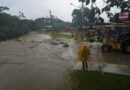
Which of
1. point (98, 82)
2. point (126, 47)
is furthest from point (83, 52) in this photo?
point (126, 47)

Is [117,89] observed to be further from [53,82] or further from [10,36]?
[10,36]

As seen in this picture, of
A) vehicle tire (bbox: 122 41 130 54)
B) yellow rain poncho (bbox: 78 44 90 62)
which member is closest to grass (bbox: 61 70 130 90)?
yellow rain poncho (bbox: 78 44 90 62)

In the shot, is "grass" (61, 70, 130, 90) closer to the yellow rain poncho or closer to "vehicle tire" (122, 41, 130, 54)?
the yellow rain poncho

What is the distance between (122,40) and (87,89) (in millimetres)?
6073

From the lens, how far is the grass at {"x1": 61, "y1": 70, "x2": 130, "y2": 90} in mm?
3449

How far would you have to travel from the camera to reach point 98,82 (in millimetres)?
3746

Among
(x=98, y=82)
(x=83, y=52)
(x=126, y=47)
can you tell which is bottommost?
(x=98, y=82)

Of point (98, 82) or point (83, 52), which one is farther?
point (83, 52)

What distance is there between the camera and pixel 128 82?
3.69 m

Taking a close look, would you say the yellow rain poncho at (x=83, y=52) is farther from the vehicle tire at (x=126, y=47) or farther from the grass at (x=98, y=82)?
the vehicle tire at (x=126, y=47)

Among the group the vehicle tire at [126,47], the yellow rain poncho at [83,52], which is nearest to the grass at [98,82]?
the yellow rain poncho at [83,52]

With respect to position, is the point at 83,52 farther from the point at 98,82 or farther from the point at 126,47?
the point at 126,47

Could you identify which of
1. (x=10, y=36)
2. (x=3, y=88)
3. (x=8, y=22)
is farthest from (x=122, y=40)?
(x=8, y=22)

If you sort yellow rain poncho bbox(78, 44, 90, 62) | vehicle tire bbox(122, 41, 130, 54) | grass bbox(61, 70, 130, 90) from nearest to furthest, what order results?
grass bbox(61, 70, 130, 90) < yellow rain poncho bbox(78, 44, 90, 62) < vehicle tire bbox(122, 41, 130, 54)
